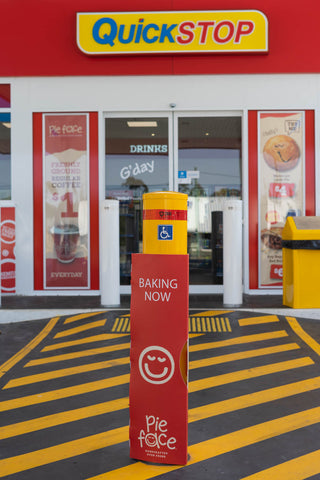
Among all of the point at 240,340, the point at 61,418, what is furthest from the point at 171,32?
the point at 61,418

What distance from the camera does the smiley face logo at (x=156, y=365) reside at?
2.83m

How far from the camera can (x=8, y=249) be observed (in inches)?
343

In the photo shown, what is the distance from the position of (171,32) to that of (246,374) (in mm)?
6476

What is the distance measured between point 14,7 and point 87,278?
5242 mm

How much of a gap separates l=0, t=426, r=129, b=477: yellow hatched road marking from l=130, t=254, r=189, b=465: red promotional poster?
1.23 feet

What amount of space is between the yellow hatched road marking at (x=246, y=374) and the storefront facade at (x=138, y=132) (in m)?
3.89

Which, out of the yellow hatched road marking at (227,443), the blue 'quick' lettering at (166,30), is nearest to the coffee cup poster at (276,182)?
the blue 'quick' lettering at (166,30)

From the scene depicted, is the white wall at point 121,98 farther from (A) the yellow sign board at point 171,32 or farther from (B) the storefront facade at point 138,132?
(A) the yellow sign board at point 171,32

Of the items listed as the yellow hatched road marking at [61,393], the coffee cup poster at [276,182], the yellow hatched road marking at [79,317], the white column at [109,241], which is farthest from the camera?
the coffee cup poster at [276,182]

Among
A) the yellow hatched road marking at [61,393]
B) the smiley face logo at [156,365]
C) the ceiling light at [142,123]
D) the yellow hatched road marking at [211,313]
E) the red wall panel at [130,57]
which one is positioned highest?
the red wall panel at [130,57]

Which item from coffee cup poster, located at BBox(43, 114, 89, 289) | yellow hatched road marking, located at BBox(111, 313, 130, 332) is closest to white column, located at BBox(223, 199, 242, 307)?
yellow hatched road marking, located at BBox(111, 313, 130, 332)

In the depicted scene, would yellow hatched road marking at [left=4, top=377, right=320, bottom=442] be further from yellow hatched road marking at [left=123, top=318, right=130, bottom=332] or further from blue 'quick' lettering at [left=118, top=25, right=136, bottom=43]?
blue 'quick' lettering at [left=118, top=25, right=136, bottom=43]

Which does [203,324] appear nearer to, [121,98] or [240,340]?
[240,340]

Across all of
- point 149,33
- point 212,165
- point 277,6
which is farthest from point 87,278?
point 277,6
